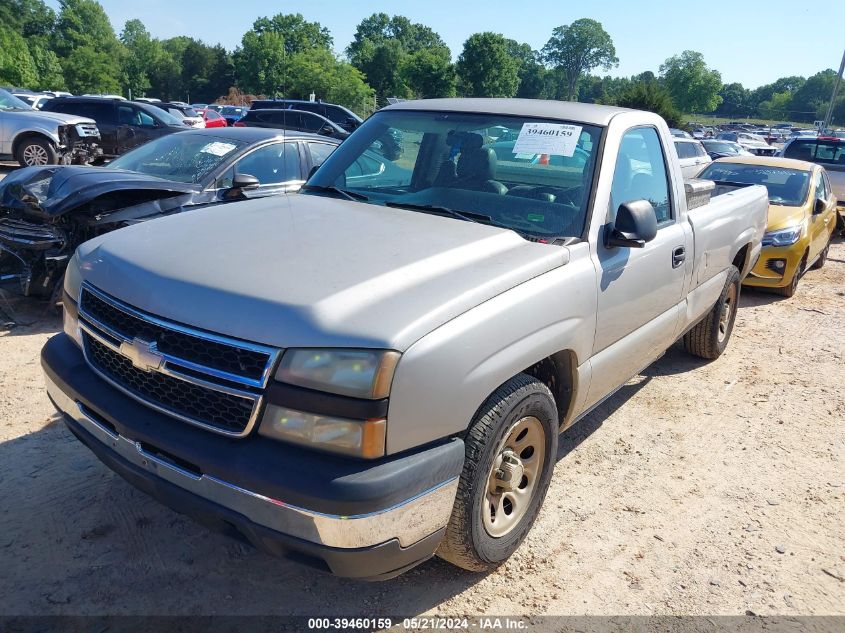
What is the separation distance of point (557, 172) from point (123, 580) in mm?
2708

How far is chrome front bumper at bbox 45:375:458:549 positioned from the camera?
1.99 metres

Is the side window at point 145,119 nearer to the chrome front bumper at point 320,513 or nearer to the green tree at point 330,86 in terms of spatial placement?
the chrome front bumper at point 320,513

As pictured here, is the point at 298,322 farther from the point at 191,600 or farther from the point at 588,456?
the point at 588,456

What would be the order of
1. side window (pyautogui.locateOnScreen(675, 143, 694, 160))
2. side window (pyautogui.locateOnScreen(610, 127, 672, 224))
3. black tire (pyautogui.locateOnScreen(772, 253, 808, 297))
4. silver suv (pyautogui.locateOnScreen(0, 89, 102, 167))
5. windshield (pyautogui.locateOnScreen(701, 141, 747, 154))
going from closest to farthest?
side window (pyautogui.locateOnScreen(610, 127, 672, 224)) < black tire (pyautogui.locateOnScreen(772, 253, 808, 297)) < silver suv (pyautogui.locateOnScreen(0, 89, 102, 167)) < side window (pyautogui.locateOnScreen(675, 143, 694, 160)) < windshield (pyautogui.locateOnScreen(701, 141, 747, 154))

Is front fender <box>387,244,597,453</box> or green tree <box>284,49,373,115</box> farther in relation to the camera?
green tree <box>284,49,373,115</box>

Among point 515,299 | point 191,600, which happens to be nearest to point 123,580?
point 191,600

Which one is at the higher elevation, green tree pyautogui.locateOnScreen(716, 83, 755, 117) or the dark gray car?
green tree pyautogui.locateOnScreen(716, 83, 755, 117)

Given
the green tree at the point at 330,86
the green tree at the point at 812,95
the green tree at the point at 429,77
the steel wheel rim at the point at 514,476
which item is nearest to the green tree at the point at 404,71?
the green tree at the point at 429,77

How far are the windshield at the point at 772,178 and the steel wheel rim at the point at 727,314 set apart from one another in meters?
3.85

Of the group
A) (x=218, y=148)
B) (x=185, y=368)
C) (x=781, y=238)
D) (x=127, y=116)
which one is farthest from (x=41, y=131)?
(x=185, y=368)

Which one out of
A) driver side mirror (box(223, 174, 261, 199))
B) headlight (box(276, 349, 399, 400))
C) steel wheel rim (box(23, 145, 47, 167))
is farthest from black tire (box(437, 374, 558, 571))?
steel wheel rim (box(23, 145, 47, 167))

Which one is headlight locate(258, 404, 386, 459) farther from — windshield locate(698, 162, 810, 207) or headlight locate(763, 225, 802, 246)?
windshield locate(698, 162, 810, 207)

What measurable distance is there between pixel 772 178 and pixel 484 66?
2693 inches

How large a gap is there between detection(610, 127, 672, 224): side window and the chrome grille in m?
2.05
